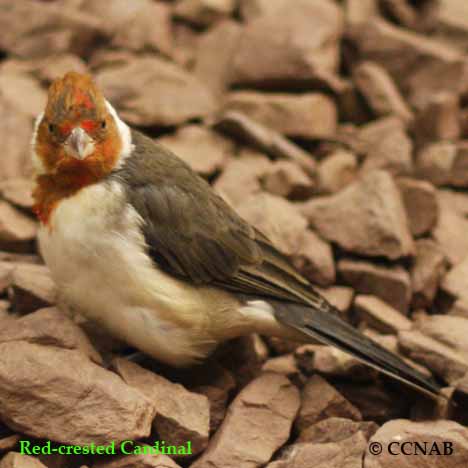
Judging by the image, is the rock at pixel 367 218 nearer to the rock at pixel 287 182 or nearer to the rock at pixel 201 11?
the rock at pixel 287 182

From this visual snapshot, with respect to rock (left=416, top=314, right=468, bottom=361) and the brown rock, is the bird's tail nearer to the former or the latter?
rock (left=416, top=314, right=468, bottom=361)

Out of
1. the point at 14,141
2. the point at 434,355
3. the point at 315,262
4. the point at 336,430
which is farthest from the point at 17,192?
the point at 434,355

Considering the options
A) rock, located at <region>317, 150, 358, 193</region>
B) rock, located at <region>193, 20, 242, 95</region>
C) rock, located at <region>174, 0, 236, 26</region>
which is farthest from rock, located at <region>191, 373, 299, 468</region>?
rock, located at <region>174, 0, 236, 26</region>

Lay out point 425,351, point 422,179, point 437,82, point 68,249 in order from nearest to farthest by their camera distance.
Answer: point 68,249 < point 425,351 < point 422,179 < point 437,82

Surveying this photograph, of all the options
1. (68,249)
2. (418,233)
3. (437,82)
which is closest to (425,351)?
(418,233)

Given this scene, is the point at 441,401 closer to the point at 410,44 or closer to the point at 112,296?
the point at 112,296

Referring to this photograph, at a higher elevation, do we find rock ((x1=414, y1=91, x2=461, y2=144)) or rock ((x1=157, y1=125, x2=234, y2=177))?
rock ((x1=414, y1=91, x2=461, y2=144))

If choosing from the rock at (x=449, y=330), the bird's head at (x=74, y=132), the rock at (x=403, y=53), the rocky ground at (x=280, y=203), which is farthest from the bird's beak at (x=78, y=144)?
the rock at (x=403, y=53)
